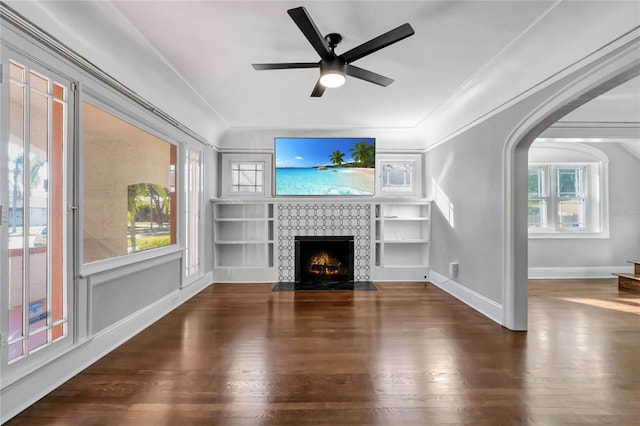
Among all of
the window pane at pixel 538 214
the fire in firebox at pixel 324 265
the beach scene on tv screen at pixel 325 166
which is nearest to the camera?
the beach scene on tv screen at pixel 325 166

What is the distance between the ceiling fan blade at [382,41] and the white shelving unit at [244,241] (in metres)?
3.27

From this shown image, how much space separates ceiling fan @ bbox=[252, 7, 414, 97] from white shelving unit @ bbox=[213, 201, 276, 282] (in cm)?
297

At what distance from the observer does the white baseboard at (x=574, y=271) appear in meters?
5.23

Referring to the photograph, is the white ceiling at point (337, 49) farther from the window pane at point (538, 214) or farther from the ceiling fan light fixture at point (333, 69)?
the window pane at point (538, 214)

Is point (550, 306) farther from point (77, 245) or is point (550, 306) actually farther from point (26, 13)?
point (26, 13)

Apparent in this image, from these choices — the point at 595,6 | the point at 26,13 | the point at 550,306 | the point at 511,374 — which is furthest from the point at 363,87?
the point at 550,306

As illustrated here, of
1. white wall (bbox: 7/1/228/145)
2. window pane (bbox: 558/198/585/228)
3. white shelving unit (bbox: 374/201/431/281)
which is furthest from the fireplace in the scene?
window pane (bbox: 558/198/585/228)

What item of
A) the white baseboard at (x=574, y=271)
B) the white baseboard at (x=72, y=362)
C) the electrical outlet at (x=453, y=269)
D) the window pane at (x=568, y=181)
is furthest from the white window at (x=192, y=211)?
the window pane at (x=568, y=181)

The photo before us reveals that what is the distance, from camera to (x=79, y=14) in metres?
2.01

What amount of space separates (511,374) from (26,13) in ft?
13.4

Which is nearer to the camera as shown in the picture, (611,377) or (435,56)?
(611,377)

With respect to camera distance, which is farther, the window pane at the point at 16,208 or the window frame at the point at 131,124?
the window frame at the point at 131,124

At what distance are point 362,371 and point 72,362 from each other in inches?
86.3

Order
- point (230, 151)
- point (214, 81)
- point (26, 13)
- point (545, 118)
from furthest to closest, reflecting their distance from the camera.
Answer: point (230, 151)
point (214, 81)
point (545, 118)
point (26, 13)
